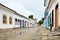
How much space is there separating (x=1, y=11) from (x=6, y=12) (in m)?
1.65

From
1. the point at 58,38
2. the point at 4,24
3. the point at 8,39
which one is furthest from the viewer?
the point at 4,24

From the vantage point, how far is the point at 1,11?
17578mm

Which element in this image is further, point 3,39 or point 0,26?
point 0,26

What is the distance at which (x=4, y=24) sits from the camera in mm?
18250

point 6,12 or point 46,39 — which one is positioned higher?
A: point 6,12

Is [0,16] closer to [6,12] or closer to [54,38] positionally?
[6,12]

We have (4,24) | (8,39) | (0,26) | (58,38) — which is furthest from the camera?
(4,24)

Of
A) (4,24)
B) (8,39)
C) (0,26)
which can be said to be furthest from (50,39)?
(4,24)

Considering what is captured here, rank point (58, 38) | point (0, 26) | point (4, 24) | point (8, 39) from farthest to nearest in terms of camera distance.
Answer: point (4, 24)
point (0, 26)
point (8, 39)
point (58, 38)

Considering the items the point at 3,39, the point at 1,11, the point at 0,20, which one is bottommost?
the point at 3,39

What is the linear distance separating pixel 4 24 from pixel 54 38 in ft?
46.7

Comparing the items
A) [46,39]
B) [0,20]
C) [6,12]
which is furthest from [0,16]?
[46,39]

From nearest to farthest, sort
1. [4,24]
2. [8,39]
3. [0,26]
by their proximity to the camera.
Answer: [8,39] < [0,26] < [4,24]

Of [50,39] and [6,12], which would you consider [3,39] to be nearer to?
[50,39]
